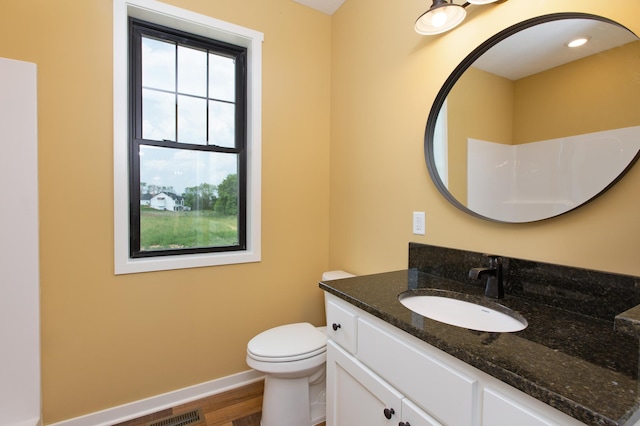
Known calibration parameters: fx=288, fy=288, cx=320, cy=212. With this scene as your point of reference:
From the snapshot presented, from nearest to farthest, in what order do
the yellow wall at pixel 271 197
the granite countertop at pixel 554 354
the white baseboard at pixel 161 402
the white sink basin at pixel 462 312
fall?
the granite countertop at pixel 554 354 → the white sink basin at pixel 462 312 → the yellow wall at pixel 271 197 → the white baseboard at pixel 161 402

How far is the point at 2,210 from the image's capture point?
54.6 inches

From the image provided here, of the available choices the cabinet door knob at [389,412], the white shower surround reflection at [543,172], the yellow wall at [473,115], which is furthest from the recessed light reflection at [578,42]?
the cabinet door knob at [389,412]

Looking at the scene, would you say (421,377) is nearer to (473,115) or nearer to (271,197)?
(473,115)

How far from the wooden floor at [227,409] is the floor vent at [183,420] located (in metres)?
0.02

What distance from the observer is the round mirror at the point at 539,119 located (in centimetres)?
90

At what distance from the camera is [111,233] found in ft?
5.39

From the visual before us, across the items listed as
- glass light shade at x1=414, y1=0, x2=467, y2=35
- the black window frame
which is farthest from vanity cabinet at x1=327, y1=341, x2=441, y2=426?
glass light shade at x1=414, y1=0, x2=467, y2=35

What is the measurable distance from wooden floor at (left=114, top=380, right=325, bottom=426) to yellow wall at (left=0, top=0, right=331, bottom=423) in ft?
0.43

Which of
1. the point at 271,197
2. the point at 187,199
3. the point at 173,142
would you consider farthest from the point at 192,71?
the point at 271,197

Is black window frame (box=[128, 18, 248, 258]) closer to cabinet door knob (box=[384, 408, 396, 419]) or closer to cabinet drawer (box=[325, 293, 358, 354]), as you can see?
cabinet drawer (box=[325, 293, 358, 354])

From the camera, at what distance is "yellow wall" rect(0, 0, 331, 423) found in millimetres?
1514

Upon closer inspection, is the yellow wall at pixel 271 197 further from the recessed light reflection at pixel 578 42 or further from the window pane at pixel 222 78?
the window pane at pixel 222 78

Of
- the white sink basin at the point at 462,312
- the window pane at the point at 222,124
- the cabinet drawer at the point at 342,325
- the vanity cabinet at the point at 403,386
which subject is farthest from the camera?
the window pane at the point at 222,124

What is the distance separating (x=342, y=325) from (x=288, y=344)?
0.54 m
